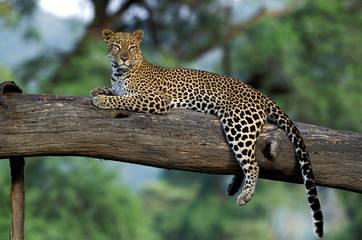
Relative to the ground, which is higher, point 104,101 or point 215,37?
point 215,37

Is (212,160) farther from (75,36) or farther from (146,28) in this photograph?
(75,36)

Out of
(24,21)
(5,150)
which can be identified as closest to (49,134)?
(5,150)

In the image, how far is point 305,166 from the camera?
742cm

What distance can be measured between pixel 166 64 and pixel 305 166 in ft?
64.4

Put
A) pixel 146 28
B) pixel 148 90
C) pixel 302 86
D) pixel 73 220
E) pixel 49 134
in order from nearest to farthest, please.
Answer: pixel 49 134
pixel 148 90
pixel 73 220
pixel 146 28
pixel 302 86

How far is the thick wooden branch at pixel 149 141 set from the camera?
7352mm

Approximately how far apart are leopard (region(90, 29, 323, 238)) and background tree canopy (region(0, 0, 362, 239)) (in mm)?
13841

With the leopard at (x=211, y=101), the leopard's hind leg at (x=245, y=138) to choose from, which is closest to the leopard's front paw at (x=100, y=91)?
the leopard at (x=211, y=101)

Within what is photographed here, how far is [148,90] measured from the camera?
27.5ft

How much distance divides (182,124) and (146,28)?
21.8m

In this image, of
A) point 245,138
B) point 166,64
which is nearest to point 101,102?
point 245,138

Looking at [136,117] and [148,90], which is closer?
[136,117]

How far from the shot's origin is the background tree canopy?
89.0 feet

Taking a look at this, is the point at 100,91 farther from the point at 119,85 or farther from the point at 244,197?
the point at 244,197
